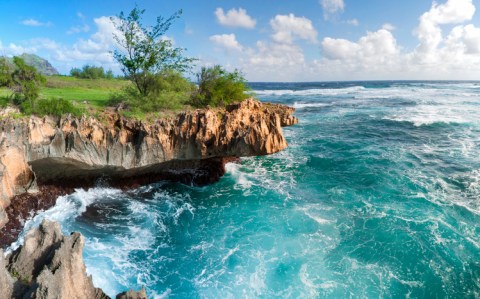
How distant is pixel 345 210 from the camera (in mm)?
18547

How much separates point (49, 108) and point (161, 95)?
7.25 meters

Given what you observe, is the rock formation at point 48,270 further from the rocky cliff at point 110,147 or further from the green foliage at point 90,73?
the green foliage at point 90,73

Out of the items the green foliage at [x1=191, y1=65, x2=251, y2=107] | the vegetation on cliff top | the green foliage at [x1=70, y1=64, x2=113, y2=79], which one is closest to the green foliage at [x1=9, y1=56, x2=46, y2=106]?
the vegetation on cliff top

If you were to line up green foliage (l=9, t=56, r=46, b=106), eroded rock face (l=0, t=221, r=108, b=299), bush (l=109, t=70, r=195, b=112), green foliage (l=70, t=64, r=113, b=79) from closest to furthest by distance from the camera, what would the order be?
eroded rock face (l=0, t=221, r=108, b=299) → green foliage (l=9, t=56, r=46, b=106) → bush (l=109, t=70, r=195, b=112) → green foliage (l=70, t=64, r=113, b=79)

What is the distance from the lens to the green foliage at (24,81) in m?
19.6

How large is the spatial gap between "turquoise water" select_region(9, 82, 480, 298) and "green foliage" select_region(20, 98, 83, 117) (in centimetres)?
513

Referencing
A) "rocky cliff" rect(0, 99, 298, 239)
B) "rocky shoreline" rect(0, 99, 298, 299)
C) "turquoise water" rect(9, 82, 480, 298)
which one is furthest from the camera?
"rocky cliff" rect(0, 99, 298, 239)

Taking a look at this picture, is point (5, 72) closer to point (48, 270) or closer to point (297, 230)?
point (48, 270)

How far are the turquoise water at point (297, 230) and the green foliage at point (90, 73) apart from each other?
5447cm

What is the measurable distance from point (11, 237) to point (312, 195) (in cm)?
1719

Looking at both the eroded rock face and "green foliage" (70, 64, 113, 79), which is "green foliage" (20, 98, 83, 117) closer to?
the eroded rock face

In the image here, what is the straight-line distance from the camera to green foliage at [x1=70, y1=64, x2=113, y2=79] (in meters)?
67.0

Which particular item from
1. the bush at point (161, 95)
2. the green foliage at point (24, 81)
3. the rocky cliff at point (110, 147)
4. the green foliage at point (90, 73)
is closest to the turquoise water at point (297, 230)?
the rocky cliff at point (110, 147)

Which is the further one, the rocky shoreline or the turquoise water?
the rocky shoreline
